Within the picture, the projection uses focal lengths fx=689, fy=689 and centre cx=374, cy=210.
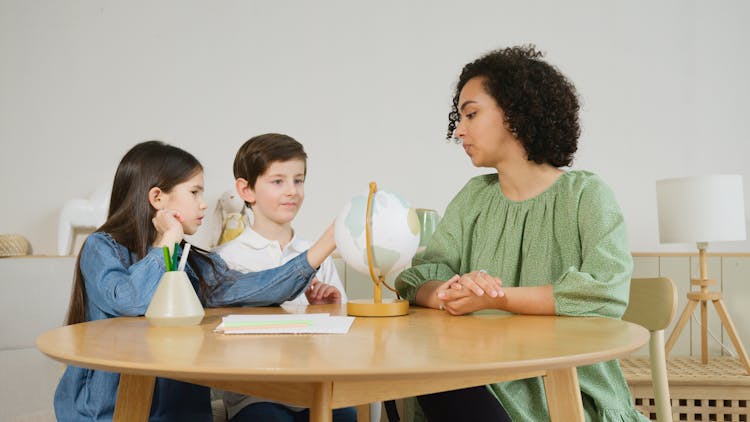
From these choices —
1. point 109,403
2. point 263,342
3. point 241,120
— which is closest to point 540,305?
point 263,342

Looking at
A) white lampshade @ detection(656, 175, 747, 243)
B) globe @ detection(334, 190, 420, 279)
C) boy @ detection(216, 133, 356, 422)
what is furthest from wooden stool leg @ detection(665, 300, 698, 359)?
globe @ detection(334, 190, 420, 279)

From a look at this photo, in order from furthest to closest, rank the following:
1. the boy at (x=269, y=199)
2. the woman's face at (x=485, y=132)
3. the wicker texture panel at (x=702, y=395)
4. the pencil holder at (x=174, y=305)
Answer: the wicker texture panel at (x=702, y=395)
the boy at (x=269, y=199)
the woman's face at (x=485, y=132)
the pencil holder at (x=174, y=305)

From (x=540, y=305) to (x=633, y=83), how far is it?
7.05 feet

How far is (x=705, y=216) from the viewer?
260cm

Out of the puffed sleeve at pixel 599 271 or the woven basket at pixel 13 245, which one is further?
the woven basket at pixel 13 245

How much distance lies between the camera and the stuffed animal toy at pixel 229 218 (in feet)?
8.93

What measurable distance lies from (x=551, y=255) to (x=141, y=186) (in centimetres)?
93

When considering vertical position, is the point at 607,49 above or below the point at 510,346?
above

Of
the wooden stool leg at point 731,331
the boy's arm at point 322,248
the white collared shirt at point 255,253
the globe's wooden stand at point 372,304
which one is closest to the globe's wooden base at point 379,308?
the globe's wooden stand at point 372,304

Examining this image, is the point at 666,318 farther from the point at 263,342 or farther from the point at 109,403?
the point at 109,403

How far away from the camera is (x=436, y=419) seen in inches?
52.7

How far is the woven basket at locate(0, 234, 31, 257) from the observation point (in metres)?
2.66

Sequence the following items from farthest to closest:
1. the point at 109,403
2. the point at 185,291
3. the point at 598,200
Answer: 1. the point at 598,200
2. the point at 109,403
3. the point at 185,291

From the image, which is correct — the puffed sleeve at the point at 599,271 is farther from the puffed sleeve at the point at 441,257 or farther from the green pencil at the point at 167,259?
the green pencil at the point at 167,259
